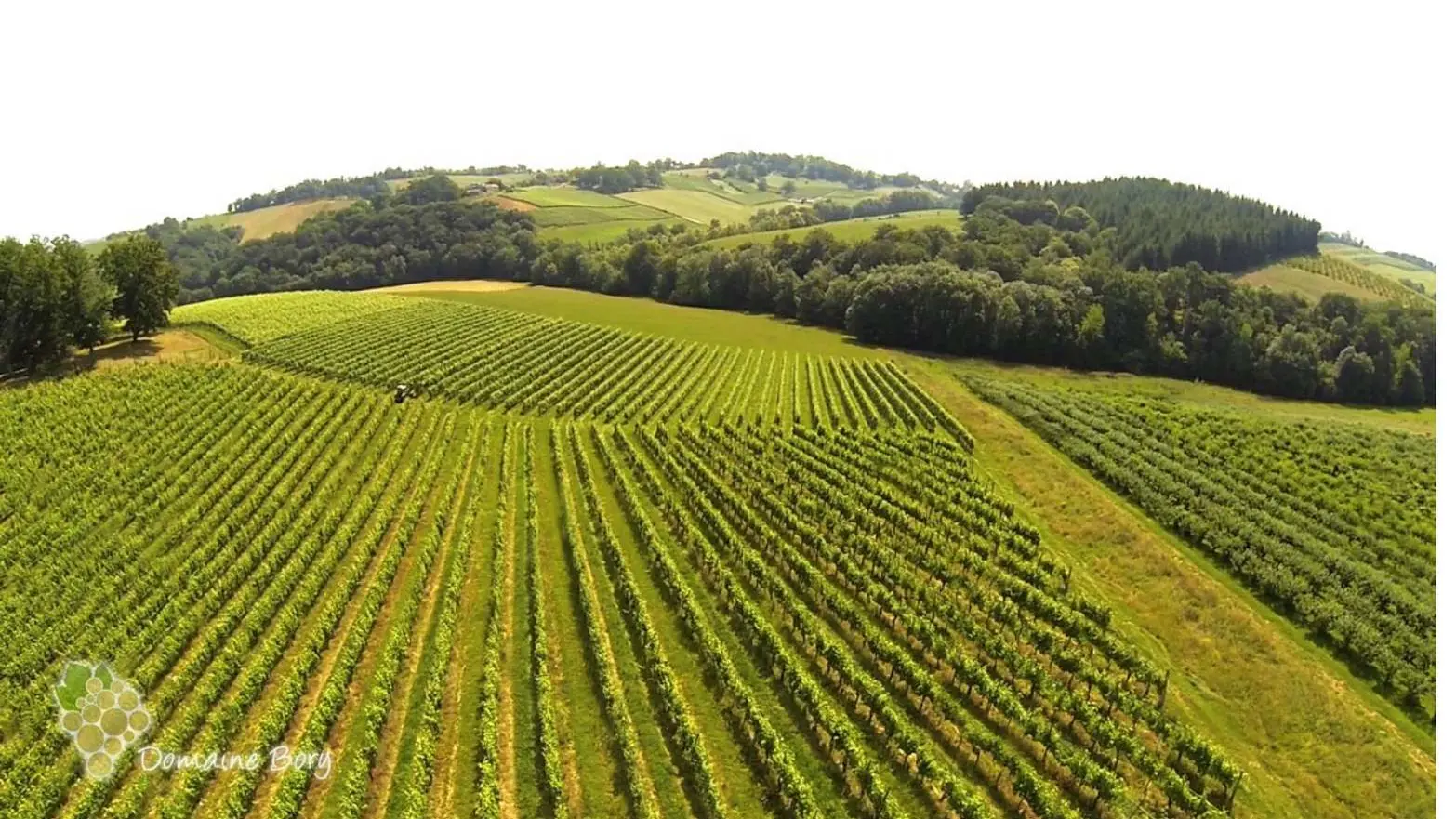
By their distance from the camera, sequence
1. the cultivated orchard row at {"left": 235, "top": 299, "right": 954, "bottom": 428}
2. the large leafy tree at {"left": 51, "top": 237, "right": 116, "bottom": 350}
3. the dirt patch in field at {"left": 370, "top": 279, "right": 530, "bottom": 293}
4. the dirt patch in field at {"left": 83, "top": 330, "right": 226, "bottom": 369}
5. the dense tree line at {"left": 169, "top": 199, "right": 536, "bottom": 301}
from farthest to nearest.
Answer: the dense tree line at {"left": 169, "top": 199, "right": 536, "bottom": 301} < the dirt patch in field at {"left": 370, "top": 279, "right": 530, "bottom": 293} < the dirt patch in field at {"left": 83, "top": 330, "right": 226, "bottom": 369} < the cultivated orchard row at {"left": 235, "top": 299, "right": 954, "bottom": 428} < the large leafy tree at {"left": 51, "top": 237, "right": 116, "bottom": 350}

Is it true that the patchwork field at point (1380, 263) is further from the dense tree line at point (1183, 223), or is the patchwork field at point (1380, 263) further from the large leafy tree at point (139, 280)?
the large leafy tree at point (139, 280)

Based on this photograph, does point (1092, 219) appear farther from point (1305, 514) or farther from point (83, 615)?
point (83, 615)

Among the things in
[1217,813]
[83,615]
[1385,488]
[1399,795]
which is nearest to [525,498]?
[83,615]

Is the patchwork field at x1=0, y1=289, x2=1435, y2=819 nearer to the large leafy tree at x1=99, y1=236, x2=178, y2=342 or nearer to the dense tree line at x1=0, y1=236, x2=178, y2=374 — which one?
the dense tree line at x1=0, y1=236, x2=178, y2=374

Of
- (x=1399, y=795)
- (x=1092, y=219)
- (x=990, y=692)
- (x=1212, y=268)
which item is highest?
(x=1092, y=219)

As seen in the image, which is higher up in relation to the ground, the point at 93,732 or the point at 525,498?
the point at 525,498

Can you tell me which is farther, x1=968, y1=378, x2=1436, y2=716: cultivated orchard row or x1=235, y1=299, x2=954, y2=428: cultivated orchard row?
x1=235, y1=299, x2=954, y2=428: cultivated orchard row

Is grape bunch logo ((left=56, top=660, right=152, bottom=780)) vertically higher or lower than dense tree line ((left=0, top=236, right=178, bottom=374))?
lower

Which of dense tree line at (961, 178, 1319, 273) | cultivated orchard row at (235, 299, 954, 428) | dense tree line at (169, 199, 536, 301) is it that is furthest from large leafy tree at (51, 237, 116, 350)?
dense tree line at (961, 178, 1319, 273)
